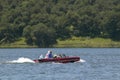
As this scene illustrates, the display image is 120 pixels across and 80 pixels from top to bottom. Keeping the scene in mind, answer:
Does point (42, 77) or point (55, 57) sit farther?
point (55, 57)

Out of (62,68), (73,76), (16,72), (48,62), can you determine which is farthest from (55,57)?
(73,76)

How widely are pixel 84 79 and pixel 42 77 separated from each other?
Answer: 21.1ft

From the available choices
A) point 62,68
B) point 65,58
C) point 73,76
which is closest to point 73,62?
point 65,58

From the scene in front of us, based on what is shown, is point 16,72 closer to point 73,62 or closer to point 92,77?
point 92,77

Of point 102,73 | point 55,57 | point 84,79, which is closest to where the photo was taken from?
point 84,79

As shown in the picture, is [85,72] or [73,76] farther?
[85,72]

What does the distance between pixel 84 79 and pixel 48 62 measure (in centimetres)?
3688

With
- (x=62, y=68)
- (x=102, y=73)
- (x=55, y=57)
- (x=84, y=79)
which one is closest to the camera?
(x=84, y=79)

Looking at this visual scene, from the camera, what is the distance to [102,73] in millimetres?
97562

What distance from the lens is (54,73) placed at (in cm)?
9812

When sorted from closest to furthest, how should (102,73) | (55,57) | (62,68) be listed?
(102,73), (62,68), (55,57)

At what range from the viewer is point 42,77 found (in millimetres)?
90000

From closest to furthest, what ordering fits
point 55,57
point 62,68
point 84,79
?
point 84,79 → point 62,68 → point 55,57

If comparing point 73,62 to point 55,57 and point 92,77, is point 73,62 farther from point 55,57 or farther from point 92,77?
point 92,77
